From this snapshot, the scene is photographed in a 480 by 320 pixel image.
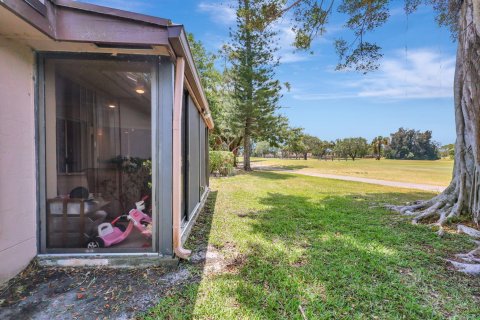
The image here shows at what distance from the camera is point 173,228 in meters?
2.81

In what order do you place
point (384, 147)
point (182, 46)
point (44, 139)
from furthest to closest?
point (384, 147) < point (44, 139) < point (182, 46)

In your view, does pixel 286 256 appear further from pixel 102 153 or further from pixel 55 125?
pixel 55 125

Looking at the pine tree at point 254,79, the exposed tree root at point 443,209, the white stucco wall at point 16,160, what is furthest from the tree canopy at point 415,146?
the white stucco wall at point 16,160

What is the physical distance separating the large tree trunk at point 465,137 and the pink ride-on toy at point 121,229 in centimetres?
463

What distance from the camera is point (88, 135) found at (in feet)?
10.3

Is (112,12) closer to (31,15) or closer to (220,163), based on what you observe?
(31,15)

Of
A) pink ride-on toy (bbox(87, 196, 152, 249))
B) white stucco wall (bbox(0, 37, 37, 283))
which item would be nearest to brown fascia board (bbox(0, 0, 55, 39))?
white stucco wall (bbox(0, 37, 37, 283))

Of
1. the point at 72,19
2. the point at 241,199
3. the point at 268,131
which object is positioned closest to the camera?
the point at 72,19

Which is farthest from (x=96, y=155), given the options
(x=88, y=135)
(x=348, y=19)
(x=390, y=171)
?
(x=390, y=171)

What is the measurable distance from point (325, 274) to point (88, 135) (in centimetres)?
327

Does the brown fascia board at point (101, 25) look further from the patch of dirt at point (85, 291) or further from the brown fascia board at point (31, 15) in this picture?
the patch of dirt at point (85, 291)

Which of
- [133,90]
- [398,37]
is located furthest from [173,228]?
[398,37]

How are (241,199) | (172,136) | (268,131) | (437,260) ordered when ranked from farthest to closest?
(268,131), (241,199), (437,260), (172,136)

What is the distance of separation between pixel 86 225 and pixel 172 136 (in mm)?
1489
